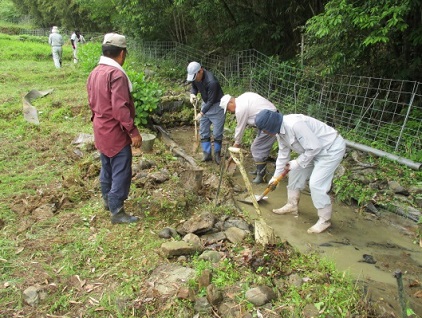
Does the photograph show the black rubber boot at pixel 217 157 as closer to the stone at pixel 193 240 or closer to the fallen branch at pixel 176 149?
the fallen branch at pixel 176 149

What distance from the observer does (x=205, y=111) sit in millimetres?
5832

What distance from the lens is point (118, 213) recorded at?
3621 mm

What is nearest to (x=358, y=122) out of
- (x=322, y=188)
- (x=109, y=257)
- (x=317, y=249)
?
(x=322, y=188)

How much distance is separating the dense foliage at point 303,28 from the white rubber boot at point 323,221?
249 cm

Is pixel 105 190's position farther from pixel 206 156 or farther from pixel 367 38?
pixel 367 38

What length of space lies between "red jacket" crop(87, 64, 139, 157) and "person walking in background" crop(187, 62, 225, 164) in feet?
7.22

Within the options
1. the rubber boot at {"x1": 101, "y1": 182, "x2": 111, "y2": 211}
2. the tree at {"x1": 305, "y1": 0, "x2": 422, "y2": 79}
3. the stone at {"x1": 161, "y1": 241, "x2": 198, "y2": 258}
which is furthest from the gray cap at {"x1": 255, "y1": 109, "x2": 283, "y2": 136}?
the tree at {"x1": 305, "y1": 0, "x2": 422, "y2": 79}

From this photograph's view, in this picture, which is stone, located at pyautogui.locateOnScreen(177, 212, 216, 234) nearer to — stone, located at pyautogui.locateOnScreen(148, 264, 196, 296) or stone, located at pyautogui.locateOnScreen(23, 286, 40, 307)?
stone, located at pyautogui.locateOnScreen(148, 264, 196, 296)

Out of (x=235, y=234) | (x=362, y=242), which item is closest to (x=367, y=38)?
(x=362, y=242)

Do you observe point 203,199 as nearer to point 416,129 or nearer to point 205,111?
point 205,111

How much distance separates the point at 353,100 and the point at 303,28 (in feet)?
5.41

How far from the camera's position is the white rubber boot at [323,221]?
13.4ft

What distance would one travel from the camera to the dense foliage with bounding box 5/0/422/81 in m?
4.86

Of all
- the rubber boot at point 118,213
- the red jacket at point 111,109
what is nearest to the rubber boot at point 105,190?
the rubber boot at point 118,213
